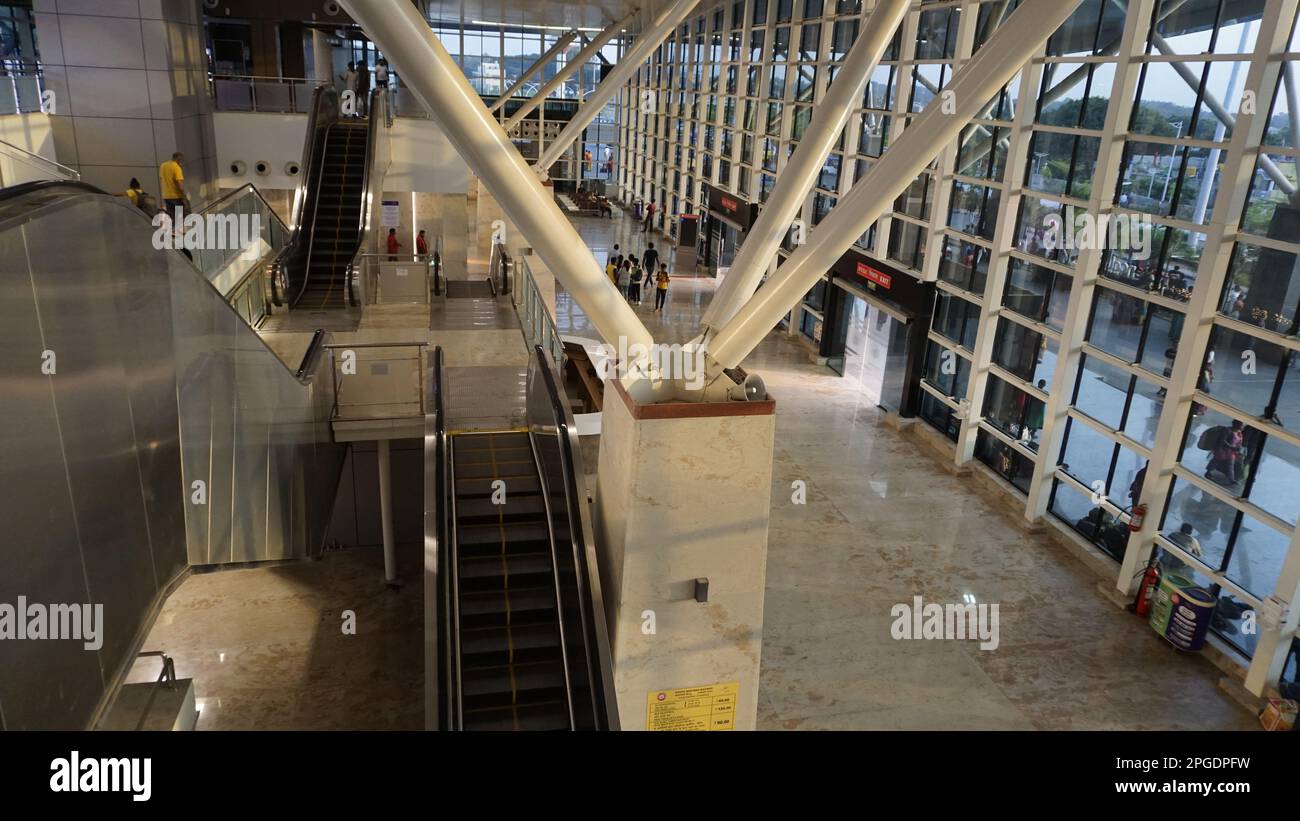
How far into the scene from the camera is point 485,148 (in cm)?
620

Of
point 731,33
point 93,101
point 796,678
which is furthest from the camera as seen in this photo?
point 731,33

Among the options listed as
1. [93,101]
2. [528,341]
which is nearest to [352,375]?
[528,341]

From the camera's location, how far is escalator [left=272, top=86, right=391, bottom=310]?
59.9 ft

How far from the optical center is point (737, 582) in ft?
28.0

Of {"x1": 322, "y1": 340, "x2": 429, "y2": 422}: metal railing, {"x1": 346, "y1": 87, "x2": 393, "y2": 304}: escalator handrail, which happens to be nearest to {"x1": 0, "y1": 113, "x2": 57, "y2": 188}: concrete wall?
{"x1": 346, "y1": 87, "x2": 393, "y2": 304}: escalator handrail

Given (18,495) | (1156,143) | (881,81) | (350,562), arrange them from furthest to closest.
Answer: (881,81), (350,562), (1156,143), (18,495)

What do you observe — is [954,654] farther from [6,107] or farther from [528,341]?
[6,107]

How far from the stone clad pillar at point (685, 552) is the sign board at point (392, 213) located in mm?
24920

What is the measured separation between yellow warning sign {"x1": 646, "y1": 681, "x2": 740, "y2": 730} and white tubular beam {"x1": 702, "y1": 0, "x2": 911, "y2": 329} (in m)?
3.83

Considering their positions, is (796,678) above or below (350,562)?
above

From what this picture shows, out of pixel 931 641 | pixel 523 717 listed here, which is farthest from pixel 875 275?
pixel 523 717

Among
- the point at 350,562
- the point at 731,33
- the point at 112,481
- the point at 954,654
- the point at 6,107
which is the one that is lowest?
the point at 350,562

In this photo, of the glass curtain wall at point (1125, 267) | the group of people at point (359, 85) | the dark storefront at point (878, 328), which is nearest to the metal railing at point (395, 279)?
the group of people at point (359, 85)

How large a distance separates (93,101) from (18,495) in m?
21.3
